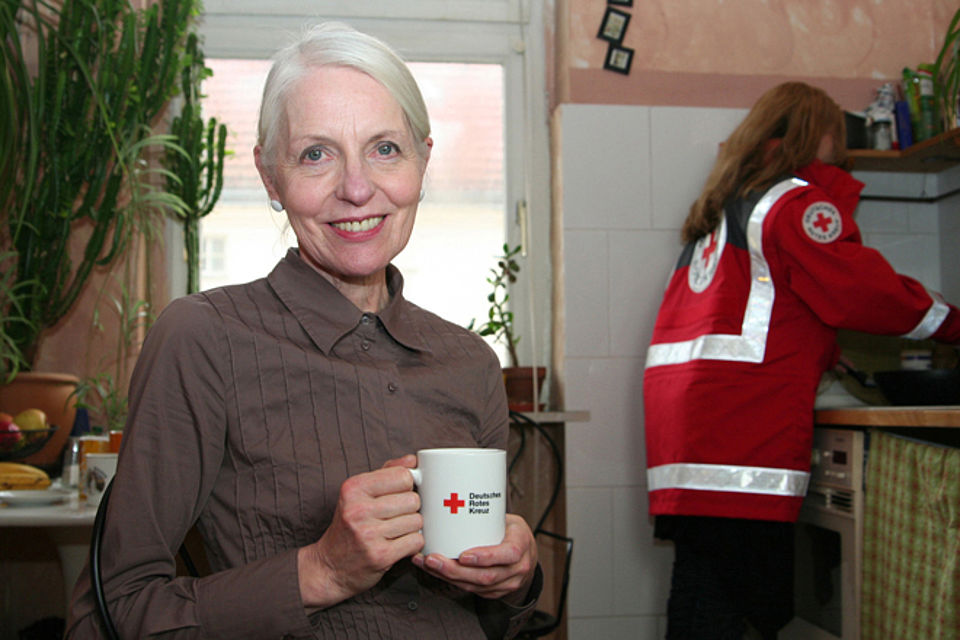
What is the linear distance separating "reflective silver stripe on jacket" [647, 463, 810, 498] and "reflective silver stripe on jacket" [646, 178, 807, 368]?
27cm

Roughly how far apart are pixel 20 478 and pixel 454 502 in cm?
137

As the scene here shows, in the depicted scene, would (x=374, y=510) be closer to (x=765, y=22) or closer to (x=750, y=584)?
(x=750, y=584)

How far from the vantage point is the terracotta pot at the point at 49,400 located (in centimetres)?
213

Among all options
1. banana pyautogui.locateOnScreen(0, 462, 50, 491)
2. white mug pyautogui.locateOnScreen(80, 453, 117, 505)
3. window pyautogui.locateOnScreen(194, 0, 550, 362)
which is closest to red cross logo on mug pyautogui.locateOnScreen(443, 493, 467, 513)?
white mug pyautogui.locateOnScreen(80, 453, 117, 505)

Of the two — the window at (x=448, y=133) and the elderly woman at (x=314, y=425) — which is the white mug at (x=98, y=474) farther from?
the window at (x=448, y=133)

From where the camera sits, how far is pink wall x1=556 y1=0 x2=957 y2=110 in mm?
2826

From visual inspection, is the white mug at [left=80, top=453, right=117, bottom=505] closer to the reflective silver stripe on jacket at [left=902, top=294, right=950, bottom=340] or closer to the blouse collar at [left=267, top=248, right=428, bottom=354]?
the blouse collar at [left=267, top=248, right=428, bottom=354]

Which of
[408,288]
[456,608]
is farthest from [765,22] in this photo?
[456,608]

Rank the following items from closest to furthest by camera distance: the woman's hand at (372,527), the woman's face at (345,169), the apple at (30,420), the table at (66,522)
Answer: the woman's hand at (372,527)
the woman's face at (345,169)
the table at (66,522)
the apple at (30,420)

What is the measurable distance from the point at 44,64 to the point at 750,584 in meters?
2.22

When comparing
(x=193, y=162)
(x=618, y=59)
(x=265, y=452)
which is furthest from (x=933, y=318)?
(x=193, y=162)

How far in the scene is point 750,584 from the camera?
2127 millimetres

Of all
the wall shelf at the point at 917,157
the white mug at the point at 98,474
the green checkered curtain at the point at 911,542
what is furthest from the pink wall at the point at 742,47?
the white mug at the point at 98,474

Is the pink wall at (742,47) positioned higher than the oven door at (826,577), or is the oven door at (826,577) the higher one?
the pink wall at (742,47)
